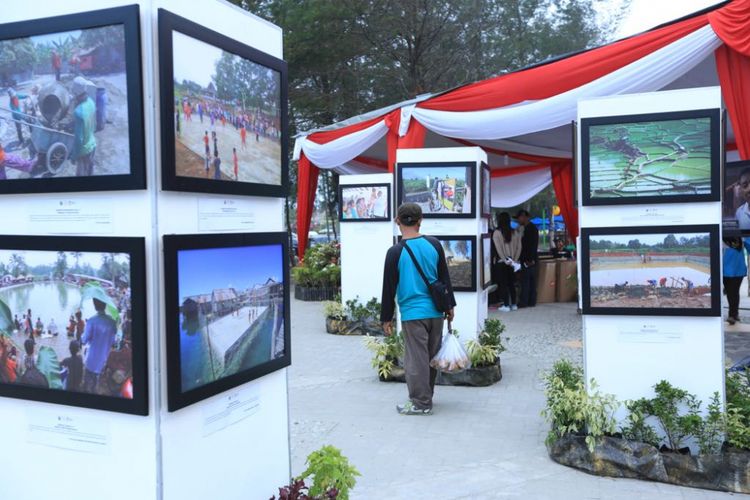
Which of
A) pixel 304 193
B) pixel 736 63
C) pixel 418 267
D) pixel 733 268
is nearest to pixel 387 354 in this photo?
pixel 418 267

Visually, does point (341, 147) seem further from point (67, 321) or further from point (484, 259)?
point (67, 321)

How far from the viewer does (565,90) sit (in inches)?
337

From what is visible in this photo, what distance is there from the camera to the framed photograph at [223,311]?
2.53 m

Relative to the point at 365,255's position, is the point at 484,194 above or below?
above

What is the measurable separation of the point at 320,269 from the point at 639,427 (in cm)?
1149

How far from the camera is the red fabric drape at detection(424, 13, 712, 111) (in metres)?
7.66

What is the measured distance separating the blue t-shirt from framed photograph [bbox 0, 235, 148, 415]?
137 inches

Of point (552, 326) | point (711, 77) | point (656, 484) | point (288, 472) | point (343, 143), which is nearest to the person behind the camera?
point (288, 472)

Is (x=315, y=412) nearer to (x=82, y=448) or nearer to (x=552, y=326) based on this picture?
(x=82, y=448)

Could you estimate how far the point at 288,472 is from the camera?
337 centimetres

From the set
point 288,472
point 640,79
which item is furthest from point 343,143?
point 288,472

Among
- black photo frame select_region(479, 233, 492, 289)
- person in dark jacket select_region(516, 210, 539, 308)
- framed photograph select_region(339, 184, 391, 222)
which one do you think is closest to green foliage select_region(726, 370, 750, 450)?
black photo frame select_region(479, 233, 492, 289)

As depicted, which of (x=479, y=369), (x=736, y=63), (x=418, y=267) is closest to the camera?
(x=418, y=267)

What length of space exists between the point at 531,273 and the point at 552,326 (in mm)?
2688
